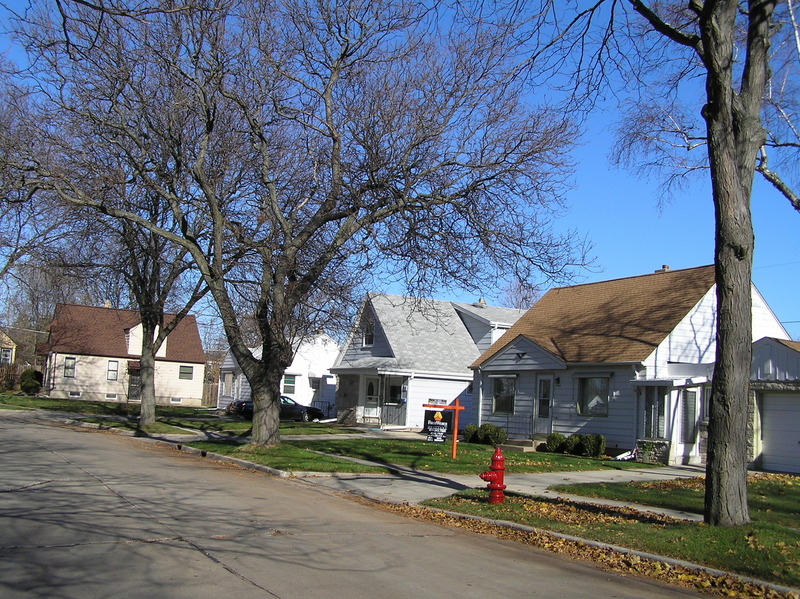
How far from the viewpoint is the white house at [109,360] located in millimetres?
52375

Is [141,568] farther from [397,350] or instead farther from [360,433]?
[397,350]

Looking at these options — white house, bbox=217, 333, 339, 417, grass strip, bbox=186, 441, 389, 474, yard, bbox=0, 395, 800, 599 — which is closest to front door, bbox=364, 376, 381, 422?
white house, bbox=217, 333, 339, 417

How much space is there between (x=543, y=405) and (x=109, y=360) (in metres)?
37.0

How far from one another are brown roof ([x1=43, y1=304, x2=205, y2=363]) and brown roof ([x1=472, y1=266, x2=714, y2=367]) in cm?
3150

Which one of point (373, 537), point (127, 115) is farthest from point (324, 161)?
point (373, 537)

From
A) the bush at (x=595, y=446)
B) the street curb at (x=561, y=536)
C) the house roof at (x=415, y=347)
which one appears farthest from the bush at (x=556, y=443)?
the street curb at (x=561, y=536)

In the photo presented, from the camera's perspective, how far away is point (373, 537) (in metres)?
9.70

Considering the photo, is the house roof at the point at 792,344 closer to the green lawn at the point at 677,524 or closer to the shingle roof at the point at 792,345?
the shingle roof at the point at 792,345

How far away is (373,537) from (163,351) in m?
48.5

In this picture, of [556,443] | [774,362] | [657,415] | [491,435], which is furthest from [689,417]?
[491,435]

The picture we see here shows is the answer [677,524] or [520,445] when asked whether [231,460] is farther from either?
[520,445]

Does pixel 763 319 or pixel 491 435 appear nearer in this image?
pixel 763 319

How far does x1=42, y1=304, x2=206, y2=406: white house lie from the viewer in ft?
172

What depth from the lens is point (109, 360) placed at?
176 ft
